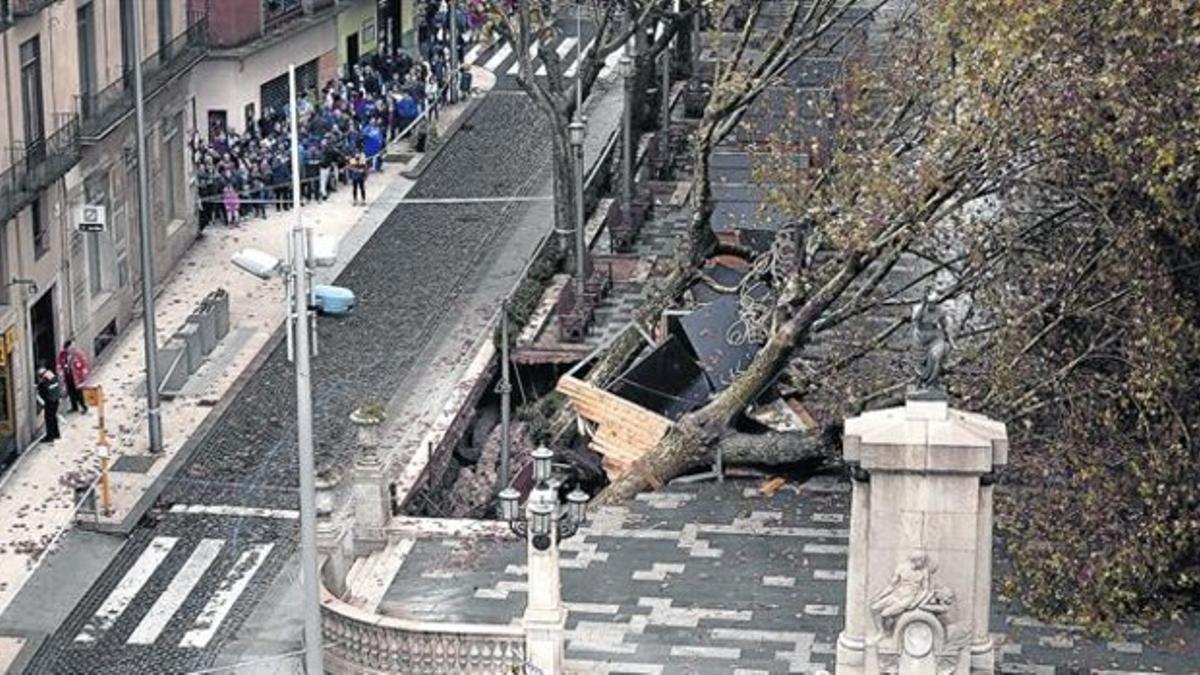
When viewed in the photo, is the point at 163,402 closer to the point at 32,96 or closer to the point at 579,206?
the point at 32,96

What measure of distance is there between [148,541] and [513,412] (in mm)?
8431

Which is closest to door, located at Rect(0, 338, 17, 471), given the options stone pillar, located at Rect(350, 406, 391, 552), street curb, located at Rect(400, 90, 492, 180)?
stone pillar, located at Rect(350, 406, 391, 552)

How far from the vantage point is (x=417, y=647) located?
4206 centimetres

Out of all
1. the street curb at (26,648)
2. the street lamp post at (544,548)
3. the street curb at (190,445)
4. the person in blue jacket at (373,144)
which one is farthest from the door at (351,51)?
the street lamp post at (544,548)

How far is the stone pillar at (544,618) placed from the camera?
40938mm

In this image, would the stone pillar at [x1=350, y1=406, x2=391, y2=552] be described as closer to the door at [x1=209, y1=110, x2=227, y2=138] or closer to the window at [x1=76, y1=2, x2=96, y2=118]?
the window at [x1=76, y1=2, x2=96, y2=118]

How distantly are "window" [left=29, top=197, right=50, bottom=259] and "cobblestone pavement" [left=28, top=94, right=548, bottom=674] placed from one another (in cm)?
426

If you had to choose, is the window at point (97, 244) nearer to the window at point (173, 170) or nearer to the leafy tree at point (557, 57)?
the window at point (173, 170)

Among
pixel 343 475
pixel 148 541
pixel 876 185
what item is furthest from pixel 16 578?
pixel 876 185

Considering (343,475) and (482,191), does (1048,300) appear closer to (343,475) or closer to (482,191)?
(343,475)

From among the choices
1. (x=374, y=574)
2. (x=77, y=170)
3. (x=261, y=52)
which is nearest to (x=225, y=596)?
(x=374, y=574)

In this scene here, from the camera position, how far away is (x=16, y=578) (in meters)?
48.8

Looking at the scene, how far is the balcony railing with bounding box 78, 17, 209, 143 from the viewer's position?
58.6m

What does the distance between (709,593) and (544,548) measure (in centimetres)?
590
